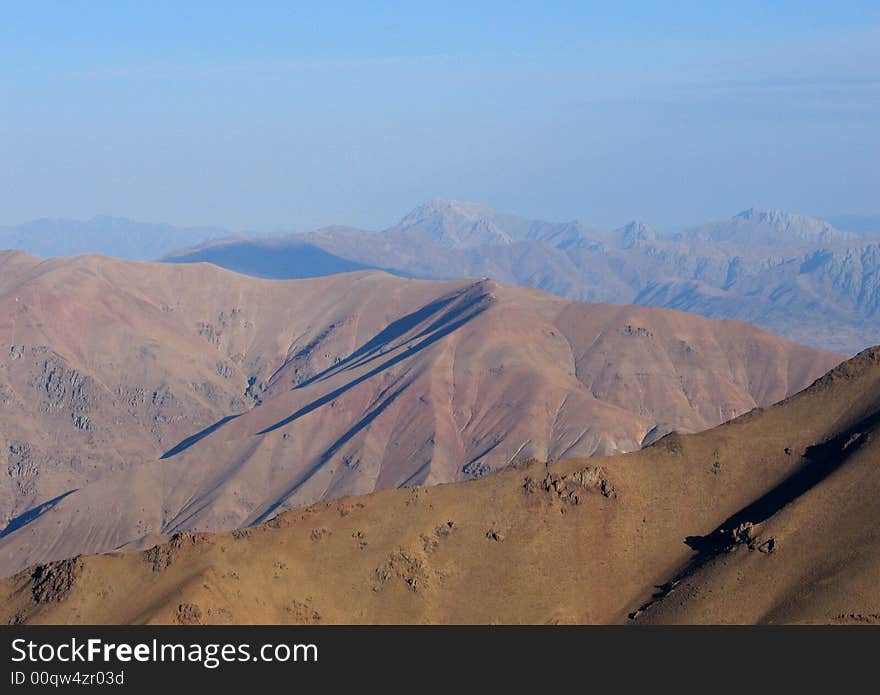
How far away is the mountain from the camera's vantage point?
110 metres

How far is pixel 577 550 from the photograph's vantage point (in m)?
123

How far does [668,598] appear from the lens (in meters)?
115

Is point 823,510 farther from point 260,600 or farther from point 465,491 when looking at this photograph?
point 260,600

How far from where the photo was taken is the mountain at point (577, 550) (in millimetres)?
109750
